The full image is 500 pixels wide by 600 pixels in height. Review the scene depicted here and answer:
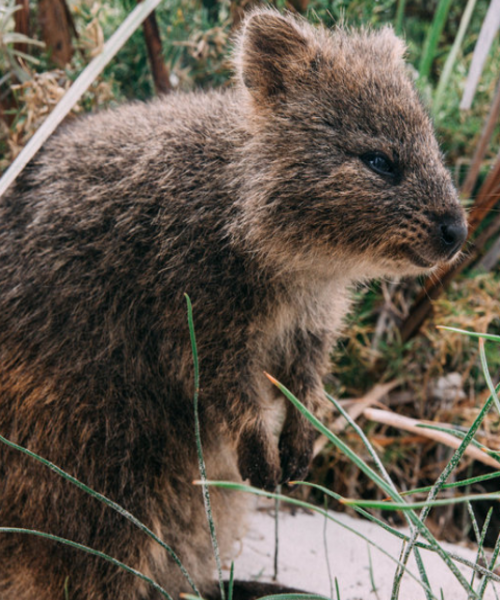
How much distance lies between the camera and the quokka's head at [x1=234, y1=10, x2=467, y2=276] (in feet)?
8.89

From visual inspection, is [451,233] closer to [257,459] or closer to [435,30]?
[257,459]

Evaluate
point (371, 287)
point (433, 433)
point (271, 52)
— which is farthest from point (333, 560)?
point (271, 52)

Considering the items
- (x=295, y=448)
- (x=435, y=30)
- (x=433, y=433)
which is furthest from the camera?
(x=435, y=30)

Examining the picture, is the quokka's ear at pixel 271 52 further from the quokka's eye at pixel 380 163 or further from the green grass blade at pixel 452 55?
the green grass blade at pixel 452 55

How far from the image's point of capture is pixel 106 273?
2.97m

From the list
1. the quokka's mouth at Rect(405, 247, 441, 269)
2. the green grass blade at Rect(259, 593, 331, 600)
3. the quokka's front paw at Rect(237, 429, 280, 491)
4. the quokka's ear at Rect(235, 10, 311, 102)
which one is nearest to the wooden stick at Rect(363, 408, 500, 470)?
the quokka's front paw at Rect(237, 429, 280, 491)

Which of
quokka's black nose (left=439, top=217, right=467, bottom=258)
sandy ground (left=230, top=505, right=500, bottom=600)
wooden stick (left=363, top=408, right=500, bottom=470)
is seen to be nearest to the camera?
quokka's black nose (left=439, top=217, right=467, bottom=258)

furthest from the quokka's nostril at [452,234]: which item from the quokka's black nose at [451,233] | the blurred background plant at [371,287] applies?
the blurred background plant at [371,287]

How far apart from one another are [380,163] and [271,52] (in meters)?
0.67

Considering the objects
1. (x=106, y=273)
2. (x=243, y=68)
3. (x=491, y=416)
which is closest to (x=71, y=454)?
(x=106, y=273)

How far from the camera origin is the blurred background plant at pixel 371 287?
13.3 ft

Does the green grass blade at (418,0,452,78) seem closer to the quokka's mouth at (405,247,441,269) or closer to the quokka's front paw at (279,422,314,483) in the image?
the quokka's mouth at (405,247,441,269)

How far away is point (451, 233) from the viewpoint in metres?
2.68

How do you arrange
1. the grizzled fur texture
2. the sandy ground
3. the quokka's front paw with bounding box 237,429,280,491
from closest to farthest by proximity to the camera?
the grizzled fur texture < the quokka's front paw with bounding box 237,429,280,491 < the sandy ground
